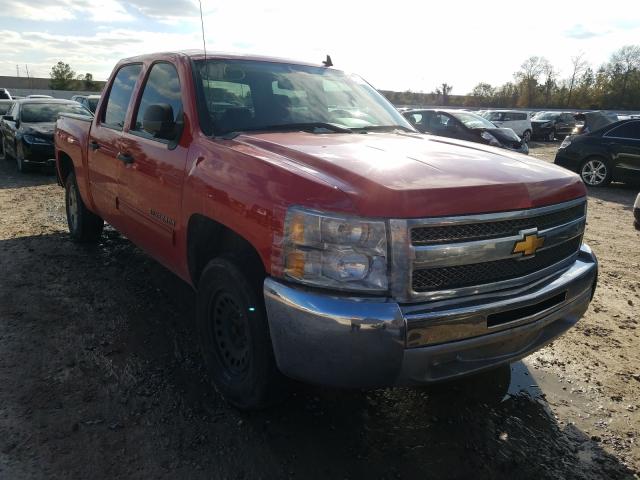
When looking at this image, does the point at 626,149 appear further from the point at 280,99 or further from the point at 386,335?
the point at 386,335

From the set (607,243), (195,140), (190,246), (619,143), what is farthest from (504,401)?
(619,143)

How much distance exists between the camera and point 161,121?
10.8ft

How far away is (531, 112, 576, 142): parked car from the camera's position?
28.6 m

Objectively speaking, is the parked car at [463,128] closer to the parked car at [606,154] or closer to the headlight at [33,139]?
the parked car at [606,154]

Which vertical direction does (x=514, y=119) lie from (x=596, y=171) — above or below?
above

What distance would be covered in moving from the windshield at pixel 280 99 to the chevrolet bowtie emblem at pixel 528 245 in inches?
58.8

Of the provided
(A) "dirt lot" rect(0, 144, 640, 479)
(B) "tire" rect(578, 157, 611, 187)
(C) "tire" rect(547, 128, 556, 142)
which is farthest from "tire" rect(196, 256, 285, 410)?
(C) "tire" rect(547, 128, 556, 142)

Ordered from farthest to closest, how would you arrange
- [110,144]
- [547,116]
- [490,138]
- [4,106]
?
[547,116], [4,106], [490,138], [110,144]

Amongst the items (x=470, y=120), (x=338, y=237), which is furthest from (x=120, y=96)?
(x=470, y=120)

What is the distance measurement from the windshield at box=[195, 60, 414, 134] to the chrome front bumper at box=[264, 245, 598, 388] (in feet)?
4.82

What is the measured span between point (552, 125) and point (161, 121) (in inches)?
1156

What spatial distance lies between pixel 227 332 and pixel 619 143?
11173 mm

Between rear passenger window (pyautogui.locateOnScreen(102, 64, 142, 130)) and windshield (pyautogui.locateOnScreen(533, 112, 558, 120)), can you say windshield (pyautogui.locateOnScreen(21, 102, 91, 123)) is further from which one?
windshield (pyautogui.locateOnScreen(533, 112, 558, 120))

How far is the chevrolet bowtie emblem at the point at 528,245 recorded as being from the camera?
2.51m
